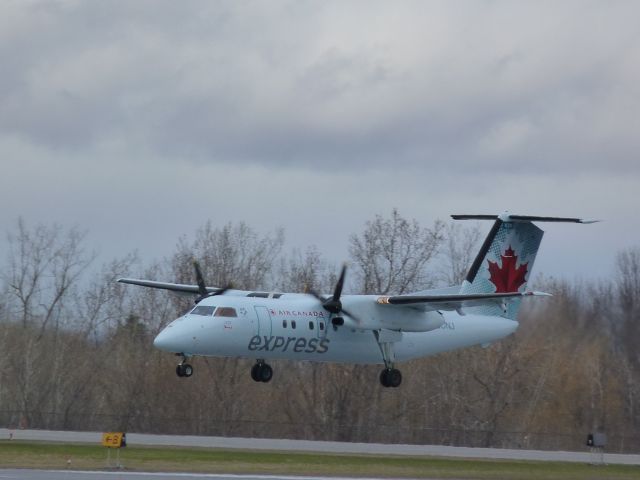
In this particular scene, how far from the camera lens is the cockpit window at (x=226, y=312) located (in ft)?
113

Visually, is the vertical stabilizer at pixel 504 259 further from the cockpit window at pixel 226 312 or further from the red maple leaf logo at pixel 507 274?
the cockpit window at pixel 226 312

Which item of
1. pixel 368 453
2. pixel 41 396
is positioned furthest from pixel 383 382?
pixel 41 396

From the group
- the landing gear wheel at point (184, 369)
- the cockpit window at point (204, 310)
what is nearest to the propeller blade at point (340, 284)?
the cockpit window at point (204, 310)

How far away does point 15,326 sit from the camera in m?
64.6

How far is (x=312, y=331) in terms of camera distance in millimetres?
36469

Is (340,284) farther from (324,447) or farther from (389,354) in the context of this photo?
(324,447)

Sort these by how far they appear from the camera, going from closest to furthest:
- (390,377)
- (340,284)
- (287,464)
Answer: (340,284), (287,464), (390,377)

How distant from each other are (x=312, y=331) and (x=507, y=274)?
28.8 feet

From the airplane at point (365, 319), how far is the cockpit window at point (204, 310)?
0.03 metres

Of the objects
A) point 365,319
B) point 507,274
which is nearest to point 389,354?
point 365,319

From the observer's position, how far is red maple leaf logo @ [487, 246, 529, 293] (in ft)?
135

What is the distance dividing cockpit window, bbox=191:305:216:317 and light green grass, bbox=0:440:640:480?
15.7 feet

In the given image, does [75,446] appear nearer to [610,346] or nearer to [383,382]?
[383,382]

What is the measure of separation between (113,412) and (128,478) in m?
30.8
